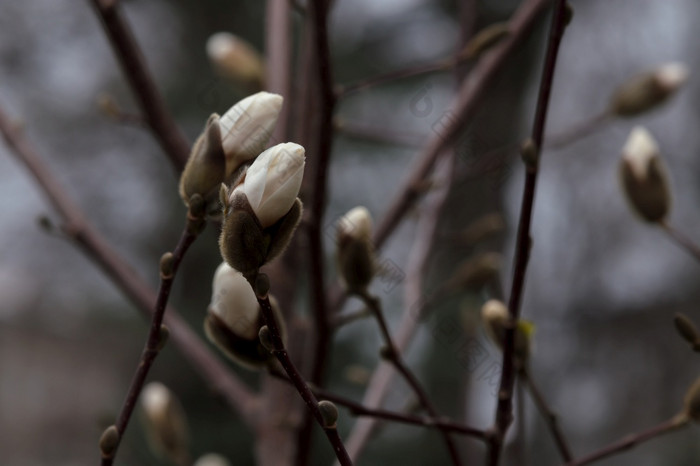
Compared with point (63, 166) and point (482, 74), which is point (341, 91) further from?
point (63, 166)

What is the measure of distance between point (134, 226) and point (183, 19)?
0.98 meters

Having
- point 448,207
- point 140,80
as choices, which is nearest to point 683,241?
point 140,80

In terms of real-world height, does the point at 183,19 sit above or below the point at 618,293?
above

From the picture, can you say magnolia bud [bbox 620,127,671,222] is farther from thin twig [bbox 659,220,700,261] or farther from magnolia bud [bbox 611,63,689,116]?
magnolia bud [bbox 611,63,689,116]

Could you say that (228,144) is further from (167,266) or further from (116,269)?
(116,269)

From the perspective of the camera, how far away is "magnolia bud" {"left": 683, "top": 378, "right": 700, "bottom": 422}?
1.50ft

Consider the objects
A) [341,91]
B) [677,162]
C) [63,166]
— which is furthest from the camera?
[63,166]

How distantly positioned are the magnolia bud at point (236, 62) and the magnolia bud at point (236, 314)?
1.47 feet

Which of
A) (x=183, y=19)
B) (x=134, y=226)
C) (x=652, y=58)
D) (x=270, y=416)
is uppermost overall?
(x=183, y=19)

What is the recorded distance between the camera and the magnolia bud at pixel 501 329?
47 cm

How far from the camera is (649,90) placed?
74cm

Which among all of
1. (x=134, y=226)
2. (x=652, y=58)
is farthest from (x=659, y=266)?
(x=134, y=226)

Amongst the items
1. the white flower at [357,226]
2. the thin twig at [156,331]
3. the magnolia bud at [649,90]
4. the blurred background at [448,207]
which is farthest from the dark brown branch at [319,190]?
the blurred background at [448,207]

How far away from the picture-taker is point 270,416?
0.74 m
